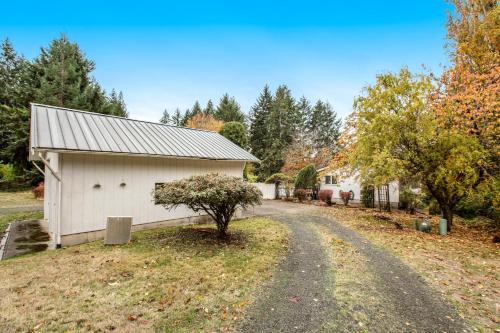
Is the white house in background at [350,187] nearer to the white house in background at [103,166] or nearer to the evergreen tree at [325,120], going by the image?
the white house in background at [103,166]

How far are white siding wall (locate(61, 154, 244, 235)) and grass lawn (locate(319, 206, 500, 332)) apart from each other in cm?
835

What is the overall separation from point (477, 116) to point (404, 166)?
3.25 meters

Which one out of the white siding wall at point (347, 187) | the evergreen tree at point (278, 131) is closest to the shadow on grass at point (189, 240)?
the white siding wall at point (347, 187)

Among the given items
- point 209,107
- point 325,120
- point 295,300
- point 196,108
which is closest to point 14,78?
point 196,108

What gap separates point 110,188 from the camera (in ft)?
29.6

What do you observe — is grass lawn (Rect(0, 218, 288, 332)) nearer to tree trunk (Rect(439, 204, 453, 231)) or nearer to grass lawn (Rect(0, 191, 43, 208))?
tree trunk (Rect(439, 204, 453, 231))

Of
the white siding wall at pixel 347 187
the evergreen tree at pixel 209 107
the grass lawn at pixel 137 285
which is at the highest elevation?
the evergreen tree at pixel 209 107

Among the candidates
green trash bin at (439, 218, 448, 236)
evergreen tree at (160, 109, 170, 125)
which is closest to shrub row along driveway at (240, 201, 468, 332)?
green trash bin at (439, 218, 448, 236)

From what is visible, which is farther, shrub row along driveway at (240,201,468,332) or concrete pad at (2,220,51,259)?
concrete pad at (2,220,51,259)

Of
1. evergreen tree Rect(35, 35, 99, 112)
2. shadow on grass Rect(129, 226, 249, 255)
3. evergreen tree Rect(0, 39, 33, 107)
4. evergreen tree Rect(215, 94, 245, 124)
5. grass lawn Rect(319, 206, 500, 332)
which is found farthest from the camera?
evergreen tree Rect(215, 94, 245, 124)

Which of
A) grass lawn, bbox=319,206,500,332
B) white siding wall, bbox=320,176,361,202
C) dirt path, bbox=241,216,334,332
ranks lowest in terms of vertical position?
grass lawn, bbox=319,206,500,332

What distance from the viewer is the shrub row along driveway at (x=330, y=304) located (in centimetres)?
375

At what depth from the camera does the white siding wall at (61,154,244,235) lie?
320 inches

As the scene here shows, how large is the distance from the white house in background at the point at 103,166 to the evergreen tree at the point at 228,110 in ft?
104
